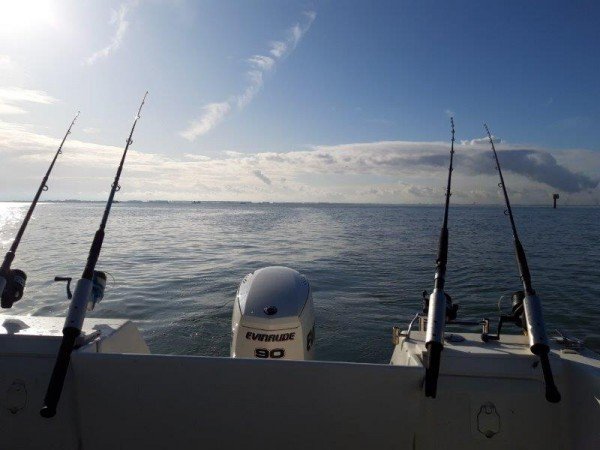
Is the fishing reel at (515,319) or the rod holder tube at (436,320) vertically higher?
the rod holder tube at (436,320)

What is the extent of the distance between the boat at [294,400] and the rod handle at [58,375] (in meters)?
0.01

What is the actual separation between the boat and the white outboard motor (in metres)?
1.36

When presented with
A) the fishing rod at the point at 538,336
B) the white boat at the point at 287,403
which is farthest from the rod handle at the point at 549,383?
the white boat at the point at 287,403

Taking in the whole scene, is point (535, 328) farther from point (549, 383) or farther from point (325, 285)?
point (325, 285)

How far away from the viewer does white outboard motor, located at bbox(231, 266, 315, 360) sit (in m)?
3.92

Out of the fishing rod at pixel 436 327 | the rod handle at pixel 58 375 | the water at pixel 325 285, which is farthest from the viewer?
the water at pixel 325 285

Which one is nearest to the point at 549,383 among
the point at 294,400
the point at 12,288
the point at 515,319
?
the point at 515,319

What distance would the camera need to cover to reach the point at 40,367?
105 inches

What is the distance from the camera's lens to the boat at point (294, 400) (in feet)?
8.20

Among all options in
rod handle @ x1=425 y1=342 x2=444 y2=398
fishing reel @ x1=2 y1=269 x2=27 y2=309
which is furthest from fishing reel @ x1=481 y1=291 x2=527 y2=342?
fishing reel @ x1=2 y1=269 x2=27 y2=309

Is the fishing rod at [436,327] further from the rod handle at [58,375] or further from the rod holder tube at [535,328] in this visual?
the rod handle at [58,375]

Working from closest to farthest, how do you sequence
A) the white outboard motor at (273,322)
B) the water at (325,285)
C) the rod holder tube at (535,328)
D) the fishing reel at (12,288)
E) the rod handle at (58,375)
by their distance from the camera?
the rod handle at (58,375) < the rod holder tube at (535,328) < the fishing reel at (12,288) < the white outboard motor at (273,322) < the water at (325,285)

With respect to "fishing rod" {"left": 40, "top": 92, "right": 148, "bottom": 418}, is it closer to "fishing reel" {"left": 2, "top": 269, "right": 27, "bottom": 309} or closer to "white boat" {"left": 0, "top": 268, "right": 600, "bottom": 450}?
"white boat" {"left": 0, "top": 268, "right": 600, "bottom": 450}

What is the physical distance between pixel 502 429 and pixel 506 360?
0.44 meters
